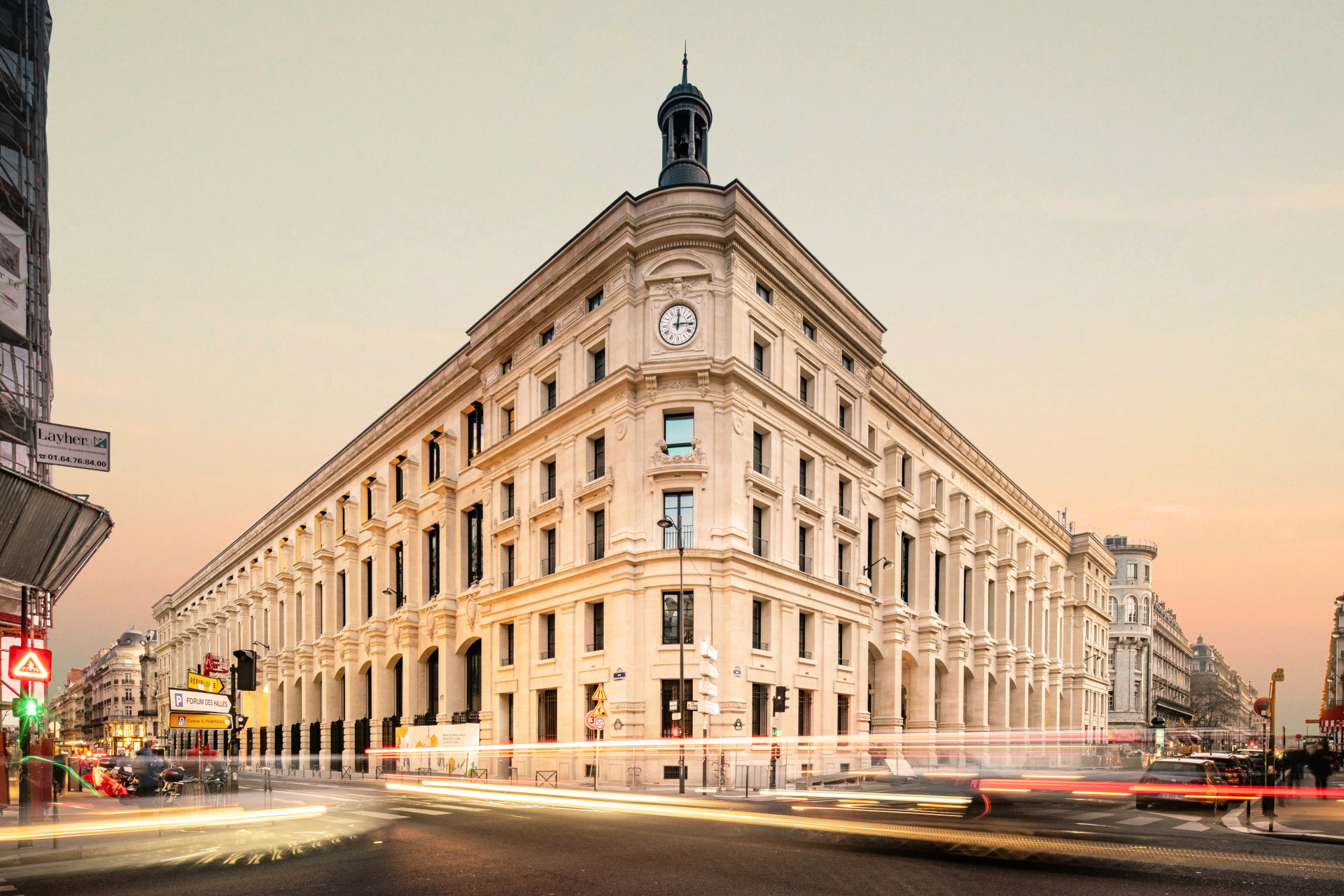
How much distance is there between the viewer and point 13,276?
24516 mm

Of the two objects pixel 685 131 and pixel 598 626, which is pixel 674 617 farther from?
pixel 685 131

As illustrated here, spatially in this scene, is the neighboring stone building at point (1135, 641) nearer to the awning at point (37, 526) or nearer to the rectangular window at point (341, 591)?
the rectangular window at point (341, 591)

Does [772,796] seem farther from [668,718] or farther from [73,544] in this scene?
[73,544]

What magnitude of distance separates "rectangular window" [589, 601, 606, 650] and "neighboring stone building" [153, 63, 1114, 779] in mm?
104

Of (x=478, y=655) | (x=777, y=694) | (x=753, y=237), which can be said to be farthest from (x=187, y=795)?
(x=753, y=237)

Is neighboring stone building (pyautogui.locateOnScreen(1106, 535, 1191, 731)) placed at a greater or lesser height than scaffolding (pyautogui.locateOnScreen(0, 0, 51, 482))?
lesser

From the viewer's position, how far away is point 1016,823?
60.6ft

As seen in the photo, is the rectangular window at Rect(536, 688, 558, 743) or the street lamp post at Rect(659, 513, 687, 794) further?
the rectangular window at Rect(536, 688, 558, 743)

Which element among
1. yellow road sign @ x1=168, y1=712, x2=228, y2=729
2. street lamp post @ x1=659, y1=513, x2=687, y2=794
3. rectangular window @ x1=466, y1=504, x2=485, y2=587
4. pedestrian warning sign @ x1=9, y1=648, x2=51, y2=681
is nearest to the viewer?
pedestrian warning sign @ x1=9, y1=648, x2=51, y2=681

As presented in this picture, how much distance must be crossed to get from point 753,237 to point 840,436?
11412 mm

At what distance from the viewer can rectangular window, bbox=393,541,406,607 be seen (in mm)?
55000

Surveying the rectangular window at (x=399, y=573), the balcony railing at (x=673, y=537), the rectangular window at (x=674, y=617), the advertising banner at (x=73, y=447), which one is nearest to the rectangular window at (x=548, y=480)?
the balcony railing at (x=673, y=537)

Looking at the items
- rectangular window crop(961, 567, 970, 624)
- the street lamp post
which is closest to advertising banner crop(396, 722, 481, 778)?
the street lamp post

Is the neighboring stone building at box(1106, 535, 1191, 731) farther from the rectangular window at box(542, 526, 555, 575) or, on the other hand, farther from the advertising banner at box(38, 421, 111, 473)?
the advertising banner at box(38, 421, 111, 473)
